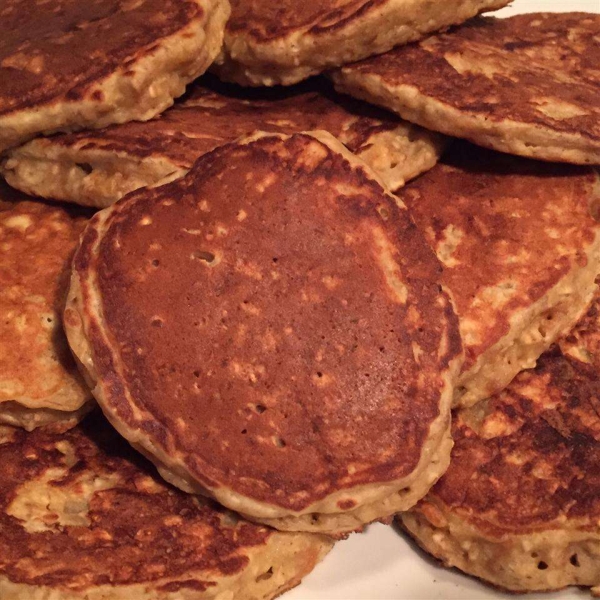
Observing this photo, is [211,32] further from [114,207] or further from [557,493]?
[557,493]

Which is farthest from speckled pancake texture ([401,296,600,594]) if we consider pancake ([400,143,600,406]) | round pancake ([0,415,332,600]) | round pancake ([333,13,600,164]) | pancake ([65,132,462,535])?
round pancake ([333,13,600,164])

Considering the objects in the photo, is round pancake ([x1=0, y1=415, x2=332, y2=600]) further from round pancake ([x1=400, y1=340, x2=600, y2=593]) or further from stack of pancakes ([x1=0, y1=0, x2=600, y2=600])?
round pancake ([x1=400, y1=340, x2=600, y2=593])

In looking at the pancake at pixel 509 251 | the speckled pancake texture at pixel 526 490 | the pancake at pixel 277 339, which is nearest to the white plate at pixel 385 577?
the speckled pancake texture at pixel 526 490

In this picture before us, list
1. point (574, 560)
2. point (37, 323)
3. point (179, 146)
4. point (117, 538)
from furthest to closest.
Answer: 1. point (179, 146)
2. point (37, 323)
3. point (574, 560)
4. point (117, 538)

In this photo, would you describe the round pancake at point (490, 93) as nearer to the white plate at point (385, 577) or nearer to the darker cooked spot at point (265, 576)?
the white plate at point (385, 577)

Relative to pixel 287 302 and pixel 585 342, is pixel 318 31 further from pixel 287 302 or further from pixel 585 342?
pixel 585 342

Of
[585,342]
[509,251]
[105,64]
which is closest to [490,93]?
[509,251]
